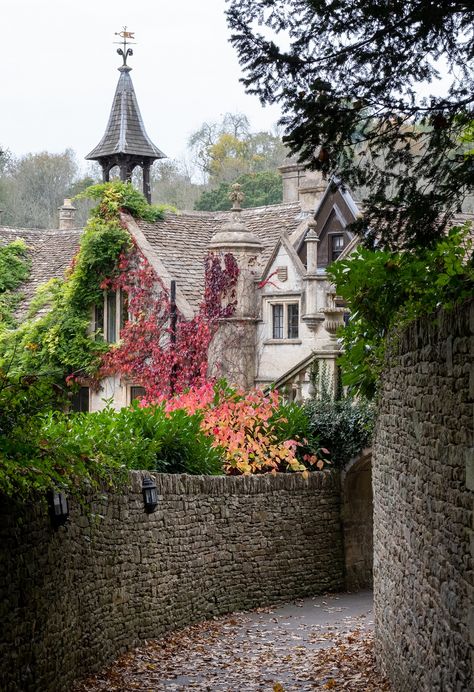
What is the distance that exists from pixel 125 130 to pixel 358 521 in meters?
19.8

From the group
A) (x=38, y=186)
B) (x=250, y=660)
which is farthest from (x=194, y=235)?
(x=38, y=186)

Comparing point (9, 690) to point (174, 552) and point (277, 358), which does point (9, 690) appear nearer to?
point (174, 552)

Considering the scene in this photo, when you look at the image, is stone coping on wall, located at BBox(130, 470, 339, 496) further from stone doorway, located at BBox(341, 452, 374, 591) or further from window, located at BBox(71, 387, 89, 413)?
window, located at BBox(71, 387, 89, 413)

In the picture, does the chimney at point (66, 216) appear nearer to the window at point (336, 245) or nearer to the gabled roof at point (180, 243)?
the gabled roof at point (180, 243)

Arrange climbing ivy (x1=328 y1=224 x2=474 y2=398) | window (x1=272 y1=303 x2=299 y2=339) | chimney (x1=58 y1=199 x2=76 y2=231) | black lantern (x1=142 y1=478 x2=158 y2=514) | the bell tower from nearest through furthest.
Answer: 1. climbing ivy (x1=328 y1=224 x2=474 y2=398)
2. black lantern (x1=142 y1=478 x2=158 y2=514)
3. window (x1=272 y1=303 x2=299 y2=339)
4. the bell tower
5. chimney (x1=58 y1=199 x2=76 y2=231)

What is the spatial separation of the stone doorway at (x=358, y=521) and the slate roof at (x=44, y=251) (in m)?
14.8

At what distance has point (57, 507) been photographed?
32.2 ft

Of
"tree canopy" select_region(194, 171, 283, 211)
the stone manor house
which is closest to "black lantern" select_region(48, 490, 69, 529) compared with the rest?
the stone manor house

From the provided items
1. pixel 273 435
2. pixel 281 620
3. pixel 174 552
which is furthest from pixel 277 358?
pixel 174 552

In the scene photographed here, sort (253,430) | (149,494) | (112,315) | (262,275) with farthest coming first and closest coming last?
1. (112,315)
2. (262,275)
3. (253,430)
4. (149,494)

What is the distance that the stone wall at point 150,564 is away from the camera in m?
9.07

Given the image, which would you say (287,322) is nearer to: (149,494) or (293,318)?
(293,318)

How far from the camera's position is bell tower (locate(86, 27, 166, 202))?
122 feet

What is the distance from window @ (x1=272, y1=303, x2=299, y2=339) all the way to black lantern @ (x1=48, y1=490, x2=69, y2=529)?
19.7 metres
